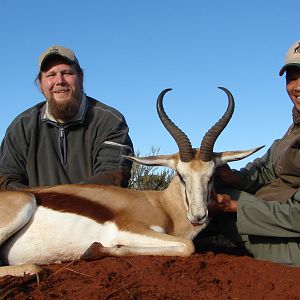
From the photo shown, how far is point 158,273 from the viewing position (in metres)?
4.09

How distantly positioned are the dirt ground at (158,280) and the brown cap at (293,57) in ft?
7.49

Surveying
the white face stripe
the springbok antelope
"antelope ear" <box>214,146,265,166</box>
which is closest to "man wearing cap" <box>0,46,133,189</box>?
the springbok antelope

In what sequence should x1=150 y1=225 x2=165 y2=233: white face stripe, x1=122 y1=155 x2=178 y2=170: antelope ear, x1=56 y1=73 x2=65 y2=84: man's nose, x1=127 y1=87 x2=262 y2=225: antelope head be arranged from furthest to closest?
x1=56 y1=73 x2=65 y2=84: man's nose < x1=122 y1=155 x2=178 y2=170: antelope ear < x1=150 y1=225 x2=165 y2=233: white face stripe < x1=127 y1=87 x2=262 y2=225: antelope head

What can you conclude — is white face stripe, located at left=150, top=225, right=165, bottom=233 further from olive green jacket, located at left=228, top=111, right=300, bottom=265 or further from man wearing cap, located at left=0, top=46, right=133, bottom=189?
man wearing cap, located at left=0, top=46, right=133, bottom=189

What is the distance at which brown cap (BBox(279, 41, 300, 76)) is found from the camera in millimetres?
5566

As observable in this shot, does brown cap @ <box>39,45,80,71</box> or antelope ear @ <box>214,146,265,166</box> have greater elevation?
brown cap @ <box>39,45,80,71</box>

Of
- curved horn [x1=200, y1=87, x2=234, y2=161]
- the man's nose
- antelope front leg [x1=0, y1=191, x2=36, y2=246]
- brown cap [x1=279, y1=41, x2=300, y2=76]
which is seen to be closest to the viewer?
antelope front leg [x1=0, y1=191, x2=36, y2=246]

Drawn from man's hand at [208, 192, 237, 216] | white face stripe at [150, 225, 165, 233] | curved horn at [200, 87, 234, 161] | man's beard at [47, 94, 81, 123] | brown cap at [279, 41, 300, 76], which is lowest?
white face stripe at [150, 225, 165, 233]

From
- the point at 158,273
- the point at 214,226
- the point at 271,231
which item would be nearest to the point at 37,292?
the point at 158,273

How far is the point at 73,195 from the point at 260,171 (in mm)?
2367

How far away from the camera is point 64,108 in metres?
6.86

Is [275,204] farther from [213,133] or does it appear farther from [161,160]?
[161,160]

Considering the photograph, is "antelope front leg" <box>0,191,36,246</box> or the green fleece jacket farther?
the green fleece jacket

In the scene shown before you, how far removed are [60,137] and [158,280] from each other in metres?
3.48
